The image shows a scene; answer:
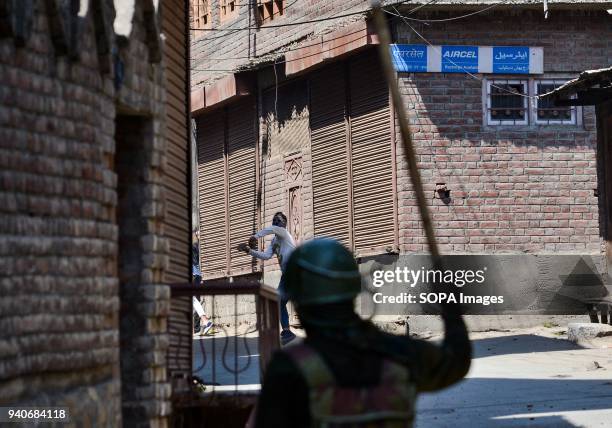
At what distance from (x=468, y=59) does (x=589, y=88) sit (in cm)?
462

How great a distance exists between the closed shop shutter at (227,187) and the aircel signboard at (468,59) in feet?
16.3

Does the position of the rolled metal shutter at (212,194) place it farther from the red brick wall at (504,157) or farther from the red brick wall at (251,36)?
the red brick wall at (504,157)

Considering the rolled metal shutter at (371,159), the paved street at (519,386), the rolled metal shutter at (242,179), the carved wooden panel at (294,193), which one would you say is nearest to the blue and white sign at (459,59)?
the rolled metal shutter at (371,159)

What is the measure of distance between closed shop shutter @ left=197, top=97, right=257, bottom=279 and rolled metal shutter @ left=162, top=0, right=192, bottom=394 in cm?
1306

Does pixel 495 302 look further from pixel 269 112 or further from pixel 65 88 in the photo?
pixel 65 88

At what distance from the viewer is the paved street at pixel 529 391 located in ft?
36.6

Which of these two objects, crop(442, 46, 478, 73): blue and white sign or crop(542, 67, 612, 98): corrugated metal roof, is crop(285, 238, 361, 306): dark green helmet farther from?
crop(442, 46, 478, 73): blue and white sign

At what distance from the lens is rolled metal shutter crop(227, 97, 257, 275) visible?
25188mm

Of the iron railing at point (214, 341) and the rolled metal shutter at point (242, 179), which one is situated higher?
the rolled metal shutter at point (242, 179)

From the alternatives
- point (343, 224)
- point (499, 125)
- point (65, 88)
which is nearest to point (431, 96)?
point (499, 125)

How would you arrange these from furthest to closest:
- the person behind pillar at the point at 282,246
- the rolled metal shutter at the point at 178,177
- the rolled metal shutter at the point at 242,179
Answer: the rolled metal shutter at the point at 242,179 → the person behind pillar at the point at 282,246 → the rolled metal shutter at the point at 178,177

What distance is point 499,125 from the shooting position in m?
21.0

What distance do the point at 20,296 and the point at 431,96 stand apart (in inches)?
559

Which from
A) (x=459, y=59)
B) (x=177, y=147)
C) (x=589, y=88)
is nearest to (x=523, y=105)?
(x=459, y=59)
